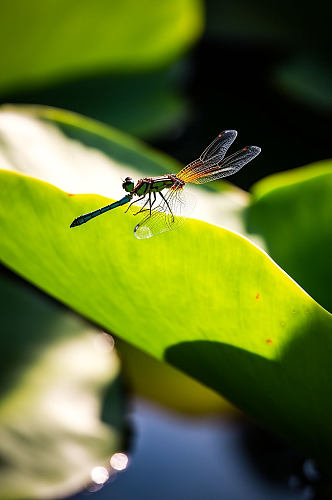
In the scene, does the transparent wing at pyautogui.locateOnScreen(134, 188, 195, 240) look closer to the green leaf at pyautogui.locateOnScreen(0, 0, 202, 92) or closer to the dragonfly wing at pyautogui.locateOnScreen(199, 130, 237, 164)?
the dragonfly wing at pyautogui.locateOnScreen(199, 130, 237, 164)

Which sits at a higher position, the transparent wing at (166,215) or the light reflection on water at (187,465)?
the transparent wing at (166,215)

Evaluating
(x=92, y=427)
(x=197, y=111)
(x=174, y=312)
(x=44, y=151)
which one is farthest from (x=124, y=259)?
(x=197, y=111)

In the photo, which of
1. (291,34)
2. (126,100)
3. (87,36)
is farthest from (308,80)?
(87,36)

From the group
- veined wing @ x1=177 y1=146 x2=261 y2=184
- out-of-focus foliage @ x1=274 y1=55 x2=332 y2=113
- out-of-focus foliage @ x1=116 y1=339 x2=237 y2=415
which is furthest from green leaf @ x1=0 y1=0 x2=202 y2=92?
out-of-focus foliage @ x1=116 y1=339 x2=237 y2=415

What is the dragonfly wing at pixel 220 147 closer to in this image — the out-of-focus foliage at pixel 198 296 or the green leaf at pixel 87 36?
the out-of-focus foliage at pixel 198 296

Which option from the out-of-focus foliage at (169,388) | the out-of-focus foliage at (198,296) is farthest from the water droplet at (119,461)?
the out-of-focus foliage at (198,296)

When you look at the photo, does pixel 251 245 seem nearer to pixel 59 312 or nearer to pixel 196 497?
pixel 196 497
